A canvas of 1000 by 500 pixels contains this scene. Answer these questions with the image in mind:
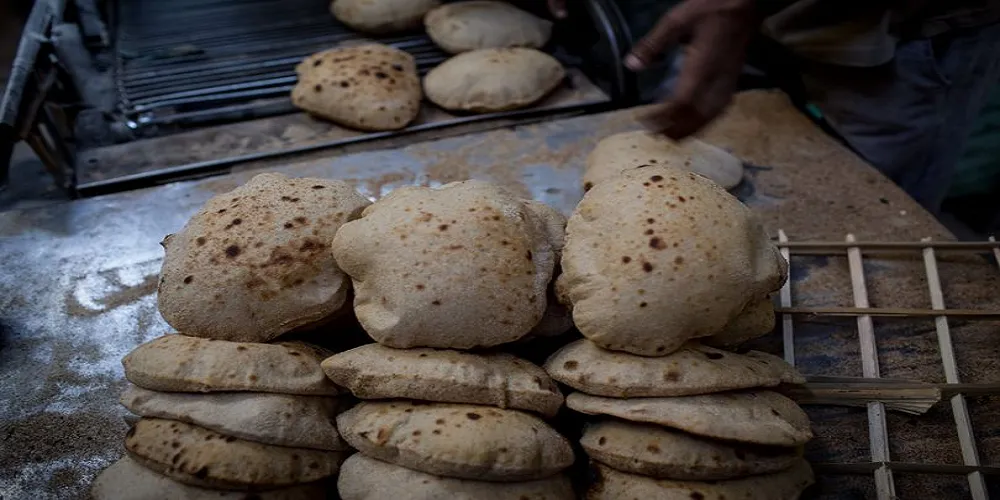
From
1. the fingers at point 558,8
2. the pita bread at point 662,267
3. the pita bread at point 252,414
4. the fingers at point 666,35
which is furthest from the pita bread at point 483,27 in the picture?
the pita bread at point 252,414

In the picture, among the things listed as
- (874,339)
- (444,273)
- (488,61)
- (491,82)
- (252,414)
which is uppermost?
(488,61)

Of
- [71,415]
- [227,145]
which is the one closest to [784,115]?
[227,145]

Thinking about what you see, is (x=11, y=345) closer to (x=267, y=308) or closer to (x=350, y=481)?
(x=267, y=308)

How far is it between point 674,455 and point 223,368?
1.09 m

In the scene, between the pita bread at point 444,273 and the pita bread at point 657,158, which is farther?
the pita bread at point 657,158

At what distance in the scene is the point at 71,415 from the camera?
86.3 inches

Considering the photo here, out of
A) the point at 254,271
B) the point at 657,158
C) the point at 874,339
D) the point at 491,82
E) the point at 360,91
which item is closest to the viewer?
the point at 254,271

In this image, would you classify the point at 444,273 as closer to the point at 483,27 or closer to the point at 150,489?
the point at 150,489

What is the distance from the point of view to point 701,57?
2627mm

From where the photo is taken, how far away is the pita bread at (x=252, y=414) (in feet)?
5.63

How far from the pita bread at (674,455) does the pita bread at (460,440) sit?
0.35 ft

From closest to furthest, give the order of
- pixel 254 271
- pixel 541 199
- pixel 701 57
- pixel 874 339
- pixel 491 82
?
pixel 254 271
pixel 874 339
pixel 701 57
pixel 541 199
pixel 491 82

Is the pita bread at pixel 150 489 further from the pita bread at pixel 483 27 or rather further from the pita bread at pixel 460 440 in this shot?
the pita bread at pixel 483 27

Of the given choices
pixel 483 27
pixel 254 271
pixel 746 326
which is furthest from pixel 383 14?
pixel 746 326
